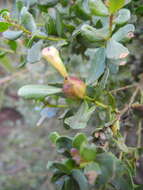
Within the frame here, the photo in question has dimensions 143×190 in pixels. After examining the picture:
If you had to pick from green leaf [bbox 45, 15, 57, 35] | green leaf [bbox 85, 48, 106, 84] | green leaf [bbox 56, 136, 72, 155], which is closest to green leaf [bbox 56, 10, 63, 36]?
green leaf [bbox 45, 15, 57, 35]

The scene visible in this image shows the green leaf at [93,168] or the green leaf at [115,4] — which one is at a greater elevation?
the green leaf at [115,4]

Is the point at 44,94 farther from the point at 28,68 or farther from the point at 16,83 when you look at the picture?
the point at 16,83

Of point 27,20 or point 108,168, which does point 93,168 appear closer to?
point 108,168

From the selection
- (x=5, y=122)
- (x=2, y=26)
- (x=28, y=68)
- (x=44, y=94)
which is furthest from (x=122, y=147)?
(x=5, y=122)

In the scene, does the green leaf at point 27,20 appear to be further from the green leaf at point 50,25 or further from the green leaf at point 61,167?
the green leaf at point 61,167

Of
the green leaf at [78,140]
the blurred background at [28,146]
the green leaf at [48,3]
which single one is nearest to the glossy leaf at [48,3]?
the green leaf at [48,3]

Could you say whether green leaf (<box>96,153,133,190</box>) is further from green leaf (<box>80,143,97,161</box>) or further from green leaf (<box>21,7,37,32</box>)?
green leaf (<box>21,7,37,32</box>)

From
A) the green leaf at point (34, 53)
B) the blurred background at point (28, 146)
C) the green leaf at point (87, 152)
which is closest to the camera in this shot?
the green leaf at point (87, 152)
